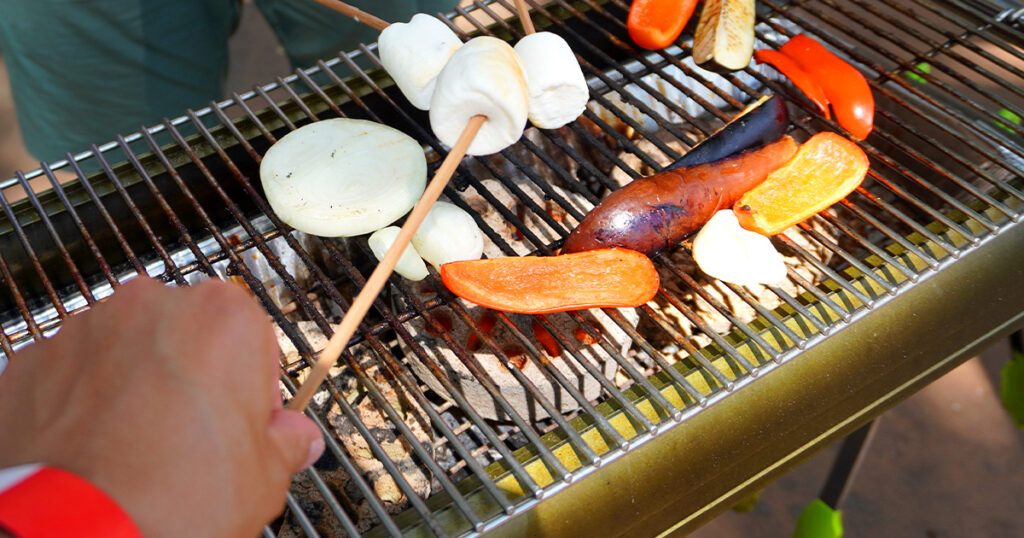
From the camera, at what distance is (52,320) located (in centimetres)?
155

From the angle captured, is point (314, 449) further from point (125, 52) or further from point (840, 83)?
point (125, 52)

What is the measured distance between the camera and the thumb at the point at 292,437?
83cm

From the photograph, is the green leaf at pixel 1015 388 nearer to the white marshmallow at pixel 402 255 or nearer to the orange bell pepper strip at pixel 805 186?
the orange bell pepper strip at pixel 805 186

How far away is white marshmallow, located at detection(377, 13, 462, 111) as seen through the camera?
5.38ft

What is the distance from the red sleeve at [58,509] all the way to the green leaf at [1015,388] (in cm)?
260

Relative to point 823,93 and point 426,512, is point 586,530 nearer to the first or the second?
Answer: point 426,512

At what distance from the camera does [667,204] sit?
1.53m

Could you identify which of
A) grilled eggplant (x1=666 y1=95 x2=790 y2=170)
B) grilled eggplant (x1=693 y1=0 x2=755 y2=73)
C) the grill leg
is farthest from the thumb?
the grill leg

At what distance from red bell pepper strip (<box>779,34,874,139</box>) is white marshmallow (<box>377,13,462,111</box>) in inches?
34.2

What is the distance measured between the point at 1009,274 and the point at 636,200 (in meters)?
0.77

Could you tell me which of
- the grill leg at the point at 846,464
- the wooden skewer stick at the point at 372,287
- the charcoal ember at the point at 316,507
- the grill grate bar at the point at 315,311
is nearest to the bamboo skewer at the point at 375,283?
the wooden skewer stick at the point at 372,287

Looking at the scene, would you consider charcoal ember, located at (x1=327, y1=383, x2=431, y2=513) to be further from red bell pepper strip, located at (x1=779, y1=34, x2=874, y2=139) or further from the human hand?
red bell pepper strip, located at (x1=779, y1=34, x2=874, y2=139)

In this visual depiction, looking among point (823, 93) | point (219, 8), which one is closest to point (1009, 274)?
point (823, 93)

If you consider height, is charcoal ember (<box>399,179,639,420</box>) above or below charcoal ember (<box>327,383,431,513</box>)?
above
